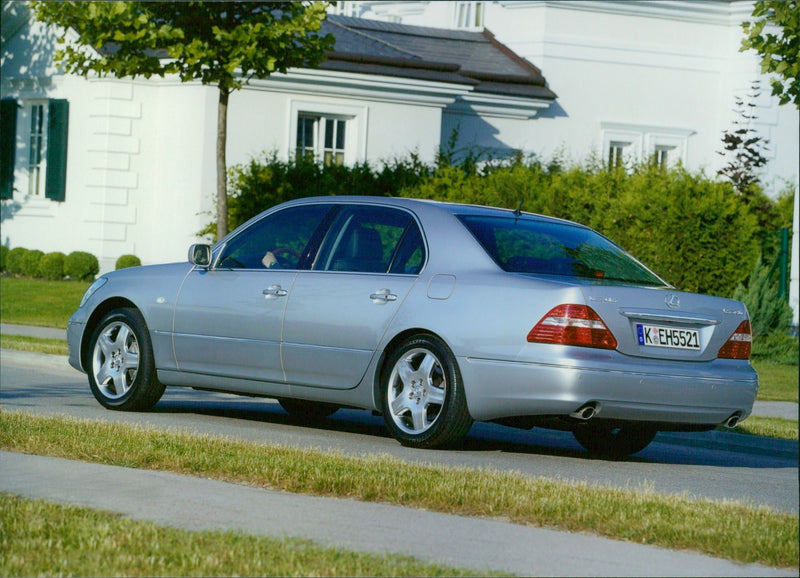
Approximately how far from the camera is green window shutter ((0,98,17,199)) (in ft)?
94.0

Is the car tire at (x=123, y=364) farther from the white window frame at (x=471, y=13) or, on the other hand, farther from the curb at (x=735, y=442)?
the white window frame at (x=471, y=13)

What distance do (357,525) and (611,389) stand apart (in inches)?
113

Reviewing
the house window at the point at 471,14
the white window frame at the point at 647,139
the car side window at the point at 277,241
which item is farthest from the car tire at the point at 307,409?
the house window at the point at 471,14

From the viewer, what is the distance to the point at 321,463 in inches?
306

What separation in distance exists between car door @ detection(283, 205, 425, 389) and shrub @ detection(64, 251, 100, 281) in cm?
1721

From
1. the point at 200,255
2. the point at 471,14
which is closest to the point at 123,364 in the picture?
the point at 200,255

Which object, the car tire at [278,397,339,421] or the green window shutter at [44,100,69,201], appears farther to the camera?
the green window shutter at [44,100,69,201]

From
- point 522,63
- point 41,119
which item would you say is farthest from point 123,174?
point 522,63

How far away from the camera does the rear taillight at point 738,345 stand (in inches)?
360

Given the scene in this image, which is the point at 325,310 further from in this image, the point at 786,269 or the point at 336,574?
the point at 786,269

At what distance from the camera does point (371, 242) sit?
32.6ft

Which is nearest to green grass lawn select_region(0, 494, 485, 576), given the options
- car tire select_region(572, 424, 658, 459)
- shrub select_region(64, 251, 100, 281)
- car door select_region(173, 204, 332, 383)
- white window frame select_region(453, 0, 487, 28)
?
car door select_region(173, 204, 332, 383)

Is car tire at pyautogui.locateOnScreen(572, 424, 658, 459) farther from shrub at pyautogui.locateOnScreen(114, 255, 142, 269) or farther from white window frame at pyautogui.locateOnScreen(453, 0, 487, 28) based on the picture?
white window frame at pyautogui.locateOnScreen(453, 0, 487, 28)

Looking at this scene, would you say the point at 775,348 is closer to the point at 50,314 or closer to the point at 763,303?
the point at 763,303
